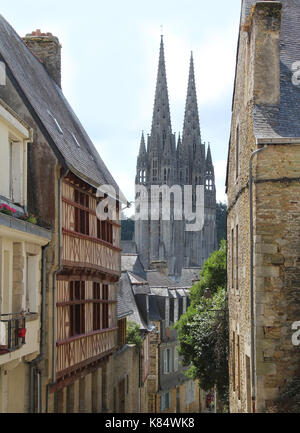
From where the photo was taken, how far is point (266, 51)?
15977 millimetres

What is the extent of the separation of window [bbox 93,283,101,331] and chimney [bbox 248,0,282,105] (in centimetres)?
729

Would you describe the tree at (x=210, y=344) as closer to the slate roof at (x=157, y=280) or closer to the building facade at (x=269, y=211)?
the building facade at (x=269, y=211)

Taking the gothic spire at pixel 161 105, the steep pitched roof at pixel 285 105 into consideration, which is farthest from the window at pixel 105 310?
the gothic spire at pixel 161 105

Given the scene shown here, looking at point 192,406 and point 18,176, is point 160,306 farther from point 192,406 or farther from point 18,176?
point 18,176

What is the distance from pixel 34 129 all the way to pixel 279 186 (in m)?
5.24

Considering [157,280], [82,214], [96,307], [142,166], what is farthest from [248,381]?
[142,166]

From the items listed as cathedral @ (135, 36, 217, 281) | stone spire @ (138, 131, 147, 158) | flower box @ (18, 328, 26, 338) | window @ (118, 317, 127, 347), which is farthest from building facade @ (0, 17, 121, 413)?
stone spire @ (138, 131, 147, 158)

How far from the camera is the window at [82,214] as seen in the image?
1825 centimetres

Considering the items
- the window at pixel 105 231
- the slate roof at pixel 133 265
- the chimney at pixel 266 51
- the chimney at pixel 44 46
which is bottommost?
the slate roof at pixel 133 265

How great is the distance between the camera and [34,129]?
16266 mm

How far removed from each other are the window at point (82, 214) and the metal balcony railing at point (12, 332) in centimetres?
493

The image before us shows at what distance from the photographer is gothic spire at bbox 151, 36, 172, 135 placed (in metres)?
110

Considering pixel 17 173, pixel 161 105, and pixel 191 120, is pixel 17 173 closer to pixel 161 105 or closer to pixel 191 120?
pixel 161 105

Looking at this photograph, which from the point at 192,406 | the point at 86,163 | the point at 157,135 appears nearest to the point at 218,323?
the point at 86,163
